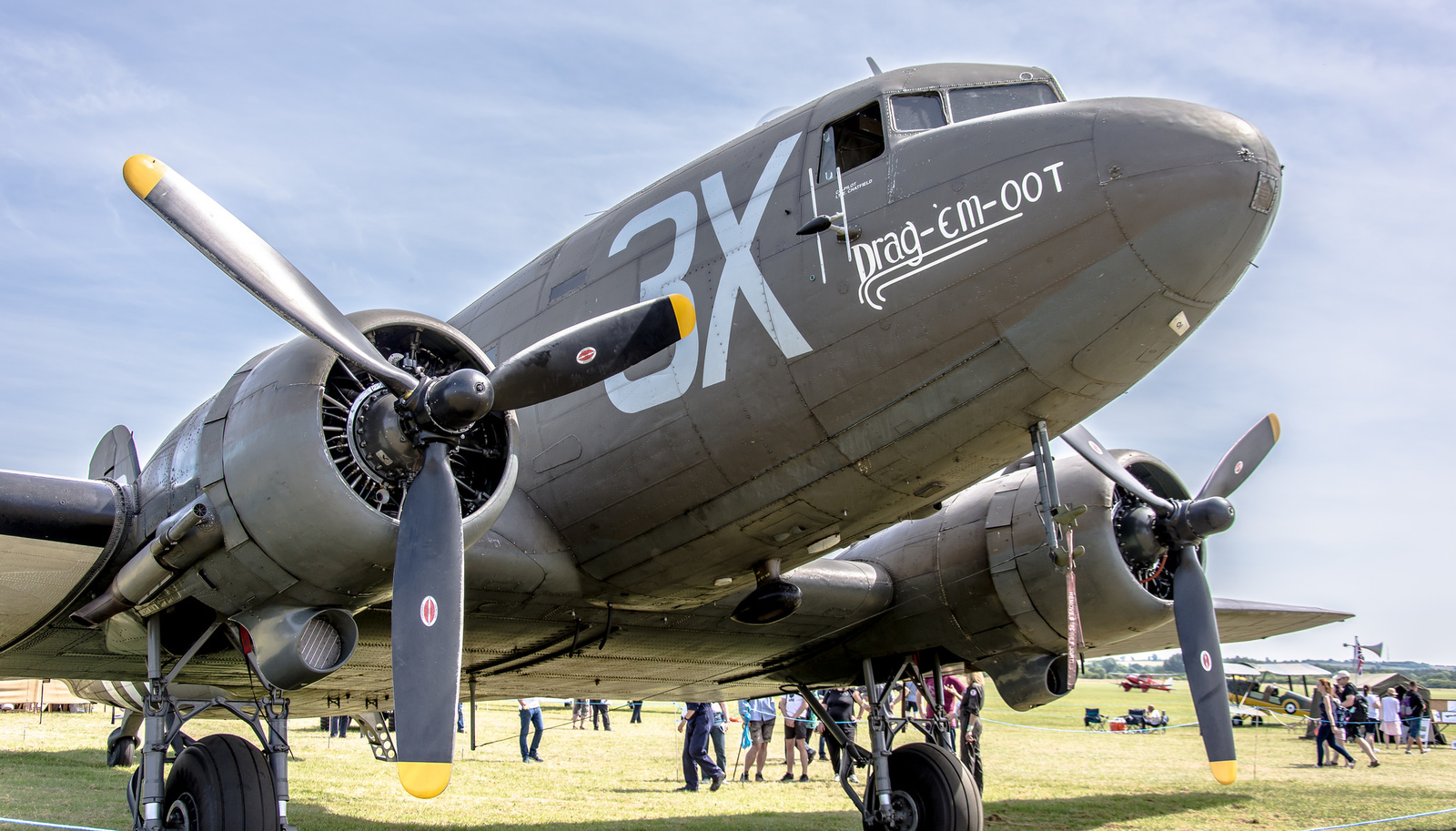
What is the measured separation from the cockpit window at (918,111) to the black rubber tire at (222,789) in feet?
18.3

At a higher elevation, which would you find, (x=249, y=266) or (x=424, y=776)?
(x=249, y=266)

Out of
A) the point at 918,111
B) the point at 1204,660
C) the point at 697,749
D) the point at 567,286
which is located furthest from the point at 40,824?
the point at 1204,660

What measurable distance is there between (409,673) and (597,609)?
2.40m

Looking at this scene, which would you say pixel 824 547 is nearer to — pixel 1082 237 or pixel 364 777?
pixel 1082 237

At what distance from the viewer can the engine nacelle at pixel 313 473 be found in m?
5.56

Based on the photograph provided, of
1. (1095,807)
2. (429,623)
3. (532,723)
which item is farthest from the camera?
(532,723)

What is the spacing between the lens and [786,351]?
599 cm

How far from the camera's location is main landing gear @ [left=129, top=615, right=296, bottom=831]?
6.17 meters

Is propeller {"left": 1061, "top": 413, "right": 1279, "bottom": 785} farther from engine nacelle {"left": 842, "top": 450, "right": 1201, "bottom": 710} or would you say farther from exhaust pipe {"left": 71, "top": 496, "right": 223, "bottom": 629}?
exhaust pipe {"left": 71, "top": 496, "right": 223, "bottom": 629}

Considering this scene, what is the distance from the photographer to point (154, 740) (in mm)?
6152

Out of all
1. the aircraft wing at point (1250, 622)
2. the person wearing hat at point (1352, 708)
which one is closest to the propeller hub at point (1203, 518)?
the aircraft wing at point (1250, 622)

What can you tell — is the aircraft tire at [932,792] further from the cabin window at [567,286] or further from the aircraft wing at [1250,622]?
the cabin window at [567,286]

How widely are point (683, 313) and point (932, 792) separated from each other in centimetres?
548

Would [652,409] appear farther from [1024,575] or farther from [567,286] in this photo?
[1024,575]
